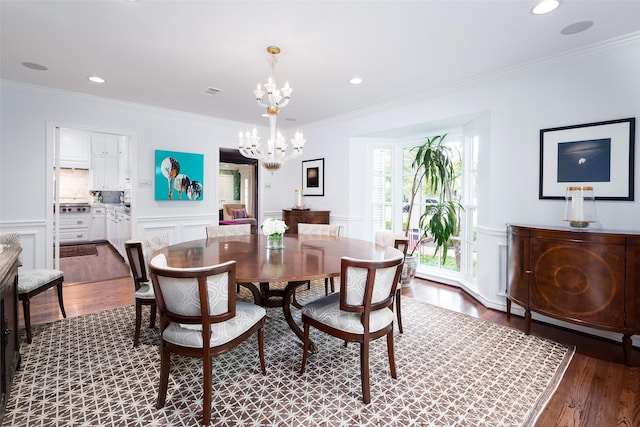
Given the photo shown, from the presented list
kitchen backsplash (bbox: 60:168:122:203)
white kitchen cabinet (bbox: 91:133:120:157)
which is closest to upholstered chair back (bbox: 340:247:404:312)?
white kitchen cabinet (bbox: 91:133:120:157)

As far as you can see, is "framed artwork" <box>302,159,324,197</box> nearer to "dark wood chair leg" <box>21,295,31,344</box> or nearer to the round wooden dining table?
the round wooden dining table

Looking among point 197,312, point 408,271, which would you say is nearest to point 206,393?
point 197,312

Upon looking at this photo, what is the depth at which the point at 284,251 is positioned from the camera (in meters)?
2.60

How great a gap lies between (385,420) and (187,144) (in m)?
4.66

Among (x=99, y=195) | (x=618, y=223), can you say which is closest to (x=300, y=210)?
(x=618, y=223)

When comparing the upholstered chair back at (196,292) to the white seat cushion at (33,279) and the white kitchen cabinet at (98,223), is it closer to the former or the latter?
the white seat cushion at (33,279)

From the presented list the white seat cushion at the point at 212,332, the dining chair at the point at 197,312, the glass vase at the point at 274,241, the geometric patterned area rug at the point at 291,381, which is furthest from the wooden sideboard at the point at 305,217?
the dining chair at the point at 197,312

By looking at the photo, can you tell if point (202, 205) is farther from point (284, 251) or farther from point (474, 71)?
point (474, 71)

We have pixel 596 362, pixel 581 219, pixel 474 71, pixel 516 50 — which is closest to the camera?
pixel 596 362

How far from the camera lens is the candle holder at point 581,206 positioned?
251 centimetres

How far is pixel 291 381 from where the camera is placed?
6.61 ft

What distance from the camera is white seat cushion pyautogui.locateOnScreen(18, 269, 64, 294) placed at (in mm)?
2495

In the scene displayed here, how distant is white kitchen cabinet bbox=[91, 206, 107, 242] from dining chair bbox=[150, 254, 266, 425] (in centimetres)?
720

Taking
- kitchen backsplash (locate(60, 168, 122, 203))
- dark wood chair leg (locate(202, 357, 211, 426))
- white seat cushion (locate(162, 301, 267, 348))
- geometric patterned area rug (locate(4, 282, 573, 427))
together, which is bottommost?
geometric patterned area rug (locate(4, 282, 573, 427))
